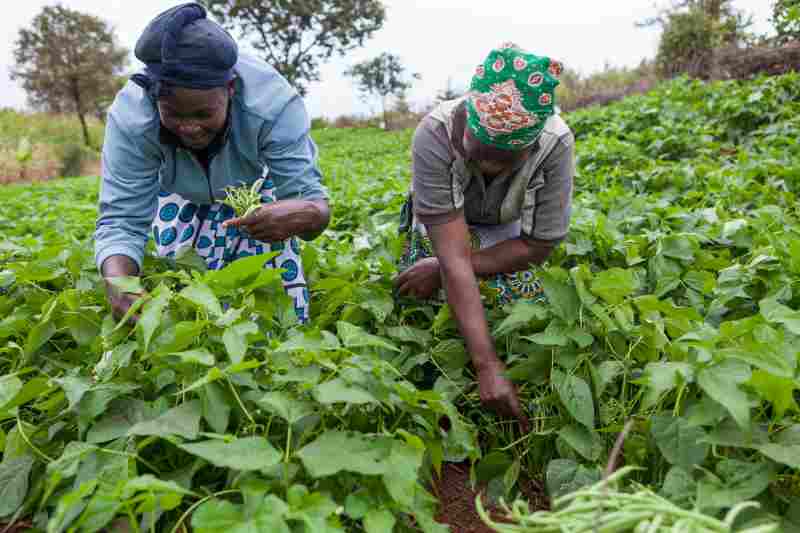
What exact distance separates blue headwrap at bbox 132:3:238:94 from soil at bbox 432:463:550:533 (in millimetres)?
1143

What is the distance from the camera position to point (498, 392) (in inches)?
62.5

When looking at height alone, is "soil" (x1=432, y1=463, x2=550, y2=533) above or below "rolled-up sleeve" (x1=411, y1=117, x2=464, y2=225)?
below

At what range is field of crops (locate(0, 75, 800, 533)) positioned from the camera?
3.34ft

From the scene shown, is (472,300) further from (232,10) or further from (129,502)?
(232,10)

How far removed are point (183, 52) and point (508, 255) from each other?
105 centimetres

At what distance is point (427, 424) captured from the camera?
1.29 m

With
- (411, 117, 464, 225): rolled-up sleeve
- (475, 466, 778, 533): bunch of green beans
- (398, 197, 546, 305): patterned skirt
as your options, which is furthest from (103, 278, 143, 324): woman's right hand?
(475, 466, 778, 533): bunch of green beans

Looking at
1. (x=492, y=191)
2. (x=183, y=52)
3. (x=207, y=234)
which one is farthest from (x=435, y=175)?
(x=207, y=234)

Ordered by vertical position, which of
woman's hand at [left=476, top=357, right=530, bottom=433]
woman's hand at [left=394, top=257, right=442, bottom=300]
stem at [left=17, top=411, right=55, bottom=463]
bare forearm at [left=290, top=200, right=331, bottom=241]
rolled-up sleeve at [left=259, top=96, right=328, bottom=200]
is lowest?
woman's hand at [left=476, top=357, right=530, bottom=433]

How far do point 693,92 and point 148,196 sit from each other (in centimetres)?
637

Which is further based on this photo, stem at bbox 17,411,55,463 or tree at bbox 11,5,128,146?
tree at bbox 11,5,128,146

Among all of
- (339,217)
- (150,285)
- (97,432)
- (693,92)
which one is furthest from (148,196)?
(693,92)

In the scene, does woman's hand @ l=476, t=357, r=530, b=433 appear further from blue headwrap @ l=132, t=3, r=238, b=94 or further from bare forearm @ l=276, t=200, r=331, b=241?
blue headwrap @ l=132, t=3, r=238, b=94

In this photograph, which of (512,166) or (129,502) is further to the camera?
(512,166)
